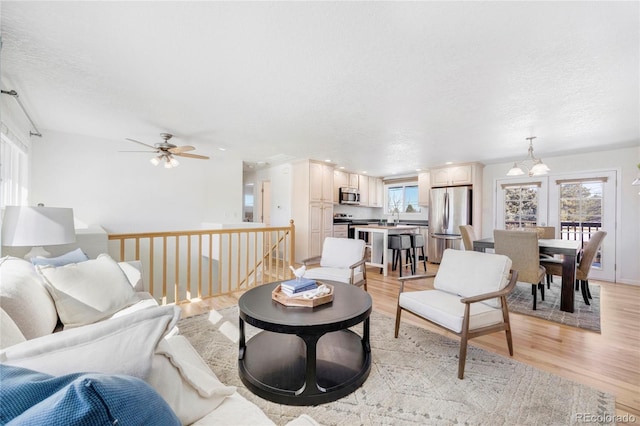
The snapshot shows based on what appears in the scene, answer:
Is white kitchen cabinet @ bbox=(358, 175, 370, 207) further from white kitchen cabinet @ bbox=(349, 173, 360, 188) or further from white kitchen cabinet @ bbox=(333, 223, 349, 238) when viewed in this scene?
white kitchen cabinet @ bbox=(333, 223, 349, 238)

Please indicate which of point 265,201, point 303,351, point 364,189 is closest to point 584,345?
point 303,351

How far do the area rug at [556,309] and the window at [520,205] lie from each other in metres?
1.79

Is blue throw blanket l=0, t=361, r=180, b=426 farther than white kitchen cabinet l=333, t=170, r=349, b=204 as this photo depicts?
No

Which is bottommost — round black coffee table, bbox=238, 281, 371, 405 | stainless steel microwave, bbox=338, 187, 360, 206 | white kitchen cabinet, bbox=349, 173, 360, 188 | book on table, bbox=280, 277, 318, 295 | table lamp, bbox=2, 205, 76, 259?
round black coffee table, bbox=238, 281, 371, 405

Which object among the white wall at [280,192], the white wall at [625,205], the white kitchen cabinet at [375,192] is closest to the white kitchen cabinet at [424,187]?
the white kitchen cabinet at [375,192]

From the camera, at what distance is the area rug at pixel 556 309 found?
2776 mm

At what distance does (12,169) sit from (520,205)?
27.0 feet

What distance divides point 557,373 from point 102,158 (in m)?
6.19

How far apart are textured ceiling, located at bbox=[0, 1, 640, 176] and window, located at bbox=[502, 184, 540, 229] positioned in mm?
1735

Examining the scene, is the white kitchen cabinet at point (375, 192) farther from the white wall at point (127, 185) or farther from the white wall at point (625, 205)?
the white wall at point (625, 205)

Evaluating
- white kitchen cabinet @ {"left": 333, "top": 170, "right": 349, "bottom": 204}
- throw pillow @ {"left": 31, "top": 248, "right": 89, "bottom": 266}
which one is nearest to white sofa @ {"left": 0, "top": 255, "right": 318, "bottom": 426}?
throw pillow @ {"left": 31, "top": 248, "right": 89, "bottom": 266}

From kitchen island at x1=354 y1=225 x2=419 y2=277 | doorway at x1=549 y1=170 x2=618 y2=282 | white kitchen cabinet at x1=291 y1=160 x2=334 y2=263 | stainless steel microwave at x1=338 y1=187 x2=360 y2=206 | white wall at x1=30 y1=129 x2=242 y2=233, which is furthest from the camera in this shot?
stainless steel microwave at x1=338 y1=187 x2=360 y2=206

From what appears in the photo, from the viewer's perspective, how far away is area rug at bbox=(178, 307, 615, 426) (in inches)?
58.2

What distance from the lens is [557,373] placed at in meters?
1.88
